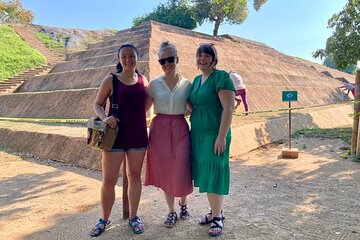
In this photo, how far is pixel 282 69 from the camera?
2050 centimetres

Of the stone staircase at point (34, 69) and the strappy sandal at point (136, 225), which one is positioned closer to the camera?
the strappy sandal at point (136, 225)

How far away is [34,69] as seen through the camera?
57.8 ft

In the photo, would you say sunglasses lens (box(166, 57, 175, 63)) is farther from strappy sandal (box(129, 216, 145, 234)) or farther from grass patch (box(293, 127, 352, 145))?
grass patch (box(293, 127, 352, 145))

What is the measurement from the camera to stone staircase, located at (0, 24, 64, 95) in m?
15.5

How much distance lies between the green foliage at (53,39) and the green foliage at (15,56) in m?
1.74

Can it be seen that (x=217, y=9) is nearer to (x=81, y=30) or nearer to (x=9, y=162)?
(x=81, y=30)

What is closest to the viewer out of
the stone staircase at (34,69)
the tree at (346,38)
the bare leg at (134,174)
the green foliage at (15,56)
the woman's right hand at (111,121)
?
the woman's right hand at (111,121)

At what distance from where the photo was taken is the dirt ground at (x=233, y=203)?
129 inches

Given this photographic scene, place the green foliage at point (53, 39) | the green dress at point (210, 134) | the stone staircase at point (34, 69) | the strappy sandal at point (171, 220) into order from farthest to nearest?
the green foliage at point (53, 39) < the stone staircase at point (34, 69) < the strappy sandal at point (171, 220) < the green dress at point (210, 134)

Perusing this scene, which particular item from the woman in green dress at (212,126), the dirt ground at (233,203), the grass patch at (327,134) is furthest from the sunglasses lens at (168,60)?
the grass patch at (327,134)

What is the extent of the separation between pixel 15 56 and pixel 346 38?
17283 mm

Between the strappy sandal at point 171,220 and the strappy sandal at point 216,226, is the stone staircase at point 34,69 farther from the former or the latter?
the strappy sandal at point 216,226

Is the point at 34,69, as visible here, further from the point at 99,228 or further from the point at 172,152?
the point at 172,152

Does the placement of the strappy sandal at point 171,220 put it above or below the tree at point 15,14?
below
